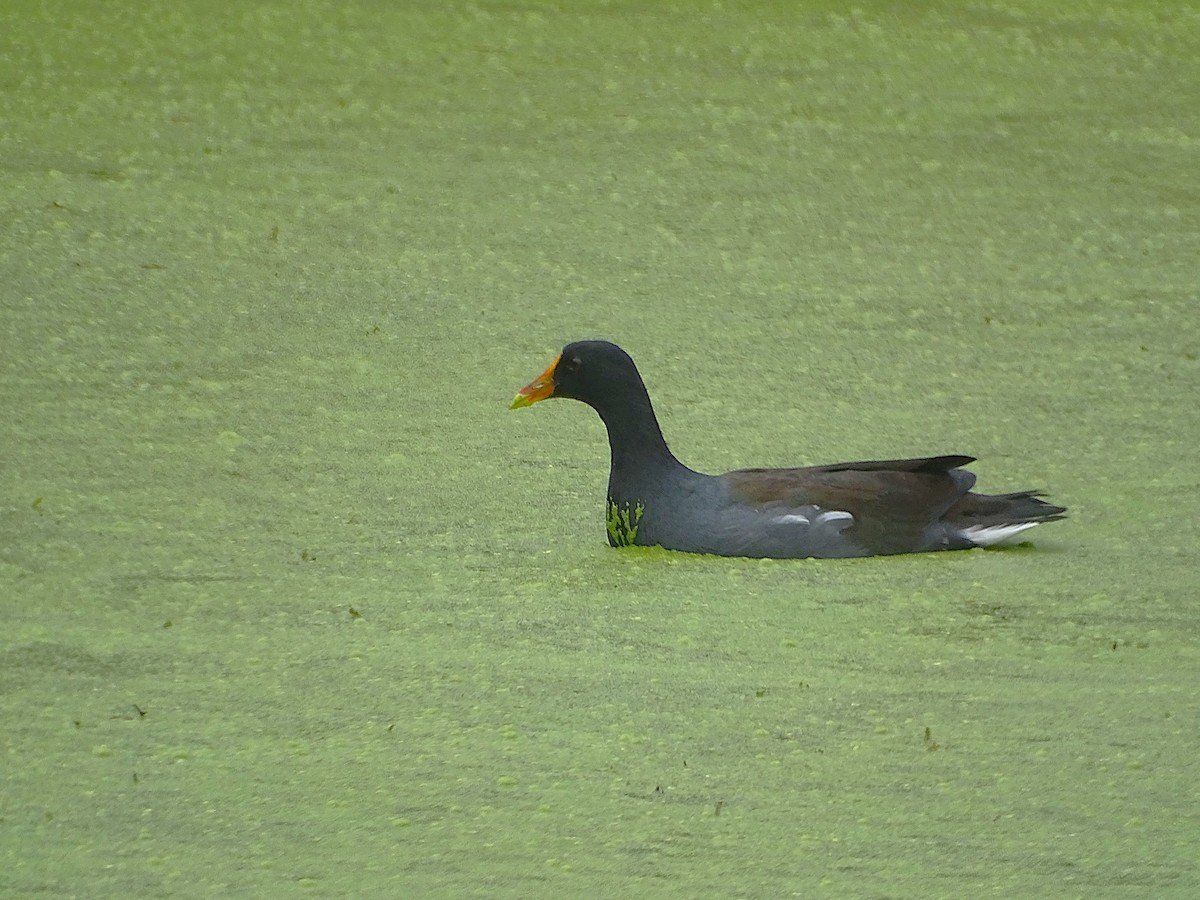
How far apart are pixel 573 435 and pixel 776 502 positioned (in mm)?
516

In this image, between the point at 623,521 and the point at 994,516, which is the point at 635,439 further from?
the point at 994,516

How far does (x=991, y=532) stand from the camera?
2.41 meters

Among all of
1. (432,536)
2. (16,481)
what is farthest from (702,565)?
(16,481)

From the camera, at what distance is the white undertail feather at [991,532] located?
2408mm

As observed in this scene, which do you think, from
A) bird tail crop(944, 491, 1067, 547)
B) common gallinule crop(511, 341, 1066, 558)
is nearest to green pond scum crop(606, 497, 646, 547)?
common gallinule crop(511, 341, 1066, 558)

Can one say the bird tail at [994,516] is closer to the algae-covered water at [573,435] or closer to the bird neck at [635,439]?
the algae-covered water at [573,435]

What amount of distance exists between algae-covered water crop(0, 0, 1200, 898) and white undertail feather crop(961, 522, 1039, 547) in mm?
22

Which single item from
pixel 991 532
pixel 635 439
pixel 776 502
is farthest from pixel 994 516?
pixel 635 439

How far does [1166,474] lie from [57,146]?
83.7 inches

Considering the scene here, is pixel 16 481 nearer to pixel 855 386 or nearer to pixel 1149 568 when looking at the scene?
pixel 855 386

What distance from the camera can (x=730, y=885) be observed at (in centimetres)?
161

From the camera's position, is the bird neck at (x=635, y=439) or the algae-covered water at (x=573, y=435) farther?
the bird neck at (x=635, y=439)

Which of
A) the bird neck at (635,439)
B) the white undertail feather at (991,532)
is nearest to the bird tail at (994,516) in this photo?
the white undertail feather at (991,532)

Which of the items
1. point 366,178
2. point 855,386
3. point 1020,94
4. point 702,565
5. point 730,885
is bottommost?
point 730,885
